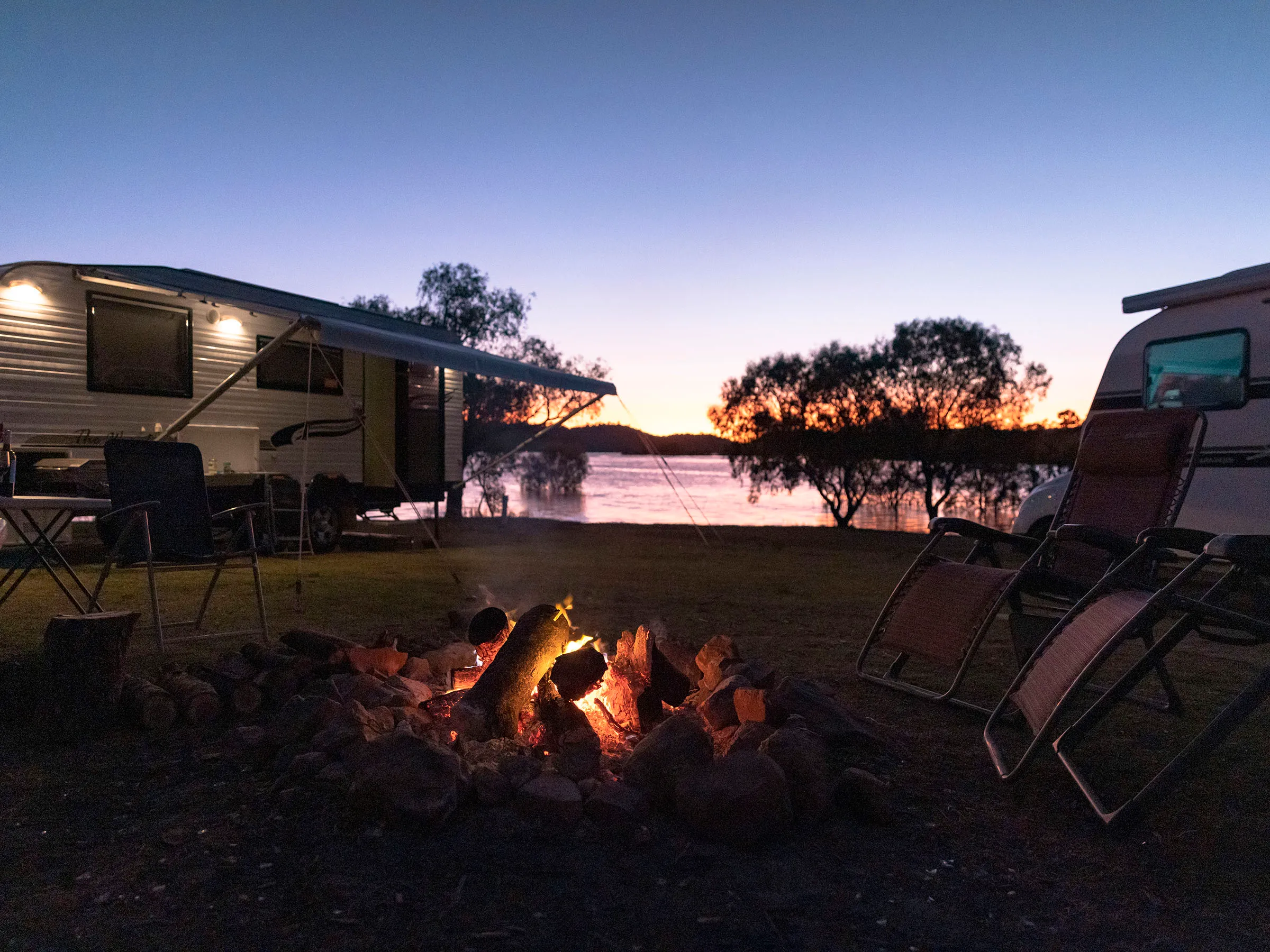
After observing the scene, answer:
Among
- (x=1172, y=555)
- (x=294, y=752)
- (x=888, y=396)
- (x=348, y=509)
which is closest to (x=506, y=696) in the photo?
(x=294, y=752)

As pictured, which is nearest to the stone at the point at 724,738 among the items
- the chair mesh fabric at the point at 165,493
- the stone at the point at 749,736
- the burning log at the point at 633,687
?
the stone at the point at 749,736

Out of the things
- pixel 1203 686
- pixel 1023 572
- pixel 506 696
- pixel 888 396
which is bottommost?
pixel 1203 686

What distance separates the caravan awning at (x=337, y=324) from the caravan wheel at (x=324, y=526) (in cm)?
186

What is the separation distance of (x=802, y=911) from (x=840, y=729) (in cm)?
89

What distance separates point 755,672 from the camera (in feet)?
9.38

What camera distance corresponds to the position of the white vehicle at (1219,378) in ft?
18.9

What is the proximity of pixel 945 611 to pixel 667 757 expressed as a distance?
1.35 metres

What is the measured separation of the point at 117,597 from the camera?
525 cm

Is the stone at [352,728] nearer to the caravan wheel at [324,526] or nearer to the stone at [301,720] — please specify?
the stone at [301,720]

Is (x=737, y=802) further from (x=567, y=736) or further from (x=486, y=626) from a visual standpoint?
(x=486, y=626)

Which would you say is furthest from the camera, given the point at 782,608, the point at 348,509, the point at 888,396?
the point at 888,396

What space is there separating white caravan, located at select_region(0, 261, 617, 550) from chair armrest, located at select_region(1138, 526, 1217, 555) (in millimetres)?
3692

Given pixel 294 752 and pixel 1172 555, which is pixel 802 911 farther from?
pixel 1172 555

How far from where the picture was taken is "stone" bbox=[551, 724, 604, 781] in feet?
7.18
